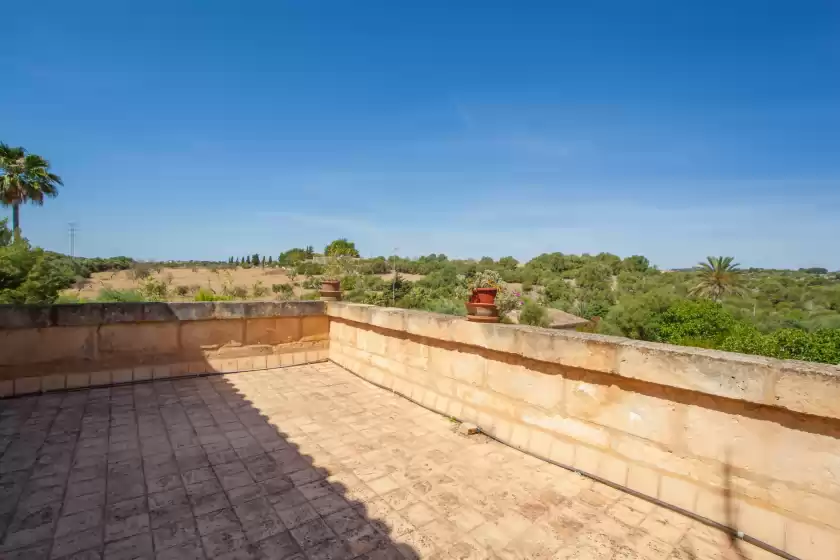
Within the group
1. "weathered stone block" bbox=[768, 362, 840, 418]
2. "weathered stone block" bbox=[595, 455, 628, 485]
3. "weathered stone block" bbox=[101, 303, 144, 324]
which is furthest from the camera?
"weathered stone block" bbox=[101, 303, 144, 324]

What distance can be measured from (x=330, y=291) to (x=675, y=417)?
5853 millimetres

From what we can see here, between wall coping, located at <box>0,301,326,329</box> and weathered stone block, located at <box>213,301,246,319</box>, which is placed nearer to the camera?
wall coping, located at <box>0,301,326,329</box>

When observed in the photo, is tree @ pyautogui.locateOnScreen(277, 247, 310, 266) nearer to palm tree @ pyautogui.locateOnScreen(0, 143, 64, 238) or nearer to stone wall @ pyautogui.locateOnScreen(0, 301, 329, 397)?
palm tree @ pyautogui.locateOnScreen(0, 143, 64, 238)

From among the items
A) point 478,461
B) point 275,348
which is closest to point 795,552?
point 478,461

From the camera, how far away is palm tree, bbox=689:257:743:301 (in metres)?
31.8

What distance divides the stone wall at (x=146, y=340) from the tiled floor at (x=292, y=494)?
2.01 ft

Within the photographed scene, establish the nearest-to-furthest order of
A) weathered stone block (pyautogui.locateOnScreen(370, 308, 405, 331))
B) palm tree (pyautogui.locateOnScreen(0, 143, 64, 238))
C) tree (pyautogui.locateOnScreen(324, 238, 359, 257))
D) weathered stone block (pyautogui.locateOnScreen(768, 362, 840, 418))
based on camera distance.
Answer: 1. weathered stone block (pyautogui.locateOnScreen(768, 362, 840, 418))
2. weathered stone block (pyautogui.locateOnScreen(370, 308, 405, 331))
3. palm tree (pyautogui.locateOnScreen(0, 143, 64, 238))
4. tree (pyautogui.locateOnScreen(324, 238, 359, 257))

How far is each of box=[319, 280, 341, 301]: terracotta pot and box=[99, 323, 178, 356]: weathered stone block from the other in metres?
2.39

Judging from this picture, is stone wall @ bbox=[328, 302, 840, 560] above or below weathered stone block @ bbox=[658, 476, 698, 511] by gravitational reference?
above

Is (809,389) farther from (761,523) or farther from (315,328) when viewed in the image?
(315,328)

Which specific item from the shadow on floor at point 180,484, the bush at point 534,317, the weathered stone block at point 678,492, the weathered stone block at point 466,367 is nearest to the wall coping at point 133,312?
the shadow on floor at point 180,484

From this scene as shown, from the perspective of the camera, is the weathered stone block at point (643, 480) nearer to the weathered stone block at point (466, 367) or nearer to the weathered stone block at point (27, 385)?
the weathered stone block at point (466, 367)

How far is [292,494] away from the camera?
2.94 metres

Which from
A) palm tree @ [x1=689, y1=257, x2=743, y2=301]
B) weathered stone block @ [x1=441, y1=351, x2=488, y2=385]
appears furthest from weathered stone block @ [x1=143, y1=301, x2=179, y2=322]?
palm tree @ [x1=689, y1=257, x2=743, y2=301]
